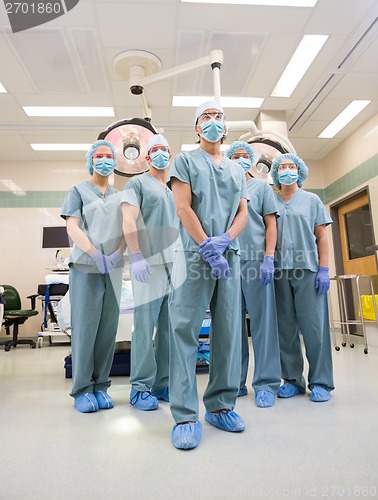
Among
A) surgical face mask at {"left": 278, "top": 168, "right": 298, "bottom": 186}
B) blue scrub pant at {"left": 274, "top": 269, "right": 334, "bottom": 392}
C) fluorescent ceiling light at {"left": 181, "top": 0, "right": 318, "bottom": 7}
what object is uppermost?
fluorescent ceiling light at {"left": 181, "top": 0, "right": 318, "bottom": 7}

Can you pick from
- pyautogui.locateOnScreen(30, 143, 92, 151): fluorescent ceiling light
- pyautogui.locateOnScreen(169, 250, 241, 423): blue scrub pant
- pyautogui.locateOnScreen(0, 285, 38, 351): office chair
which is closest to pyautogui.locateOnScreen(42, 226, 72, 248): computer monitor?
pyautogui.locateOnScreen(0, 285, 38, 351): office chair

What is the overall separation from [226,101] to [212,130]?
358 cm

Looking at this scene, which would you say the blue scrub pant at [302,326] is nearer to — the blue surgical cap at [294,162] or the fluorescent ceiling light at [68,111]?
the blue surgical cap at [294,162]

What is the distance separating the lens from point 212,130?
5.70ft

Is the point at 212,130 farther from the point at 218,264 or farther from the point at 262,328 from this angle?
the point at 262,328

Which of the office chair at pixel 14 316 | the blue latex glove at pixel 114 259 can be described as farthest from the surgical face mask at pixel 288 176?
the office chair at pixel 14 316

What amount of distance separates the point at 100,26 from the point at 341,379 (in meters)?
3.79

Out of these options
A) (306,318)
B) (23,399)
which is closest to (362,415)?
(306,318)

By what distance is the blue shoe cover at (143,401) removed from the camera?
1969 millimetres

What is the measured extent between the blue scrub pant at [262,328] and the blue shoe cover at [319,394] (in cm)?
20

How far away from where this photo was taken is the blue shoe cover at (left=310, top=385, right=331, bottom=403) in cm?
207

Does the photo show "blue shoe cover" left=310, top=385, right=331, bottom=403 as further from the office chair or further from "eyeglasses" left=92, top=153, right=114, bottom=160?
the office chair

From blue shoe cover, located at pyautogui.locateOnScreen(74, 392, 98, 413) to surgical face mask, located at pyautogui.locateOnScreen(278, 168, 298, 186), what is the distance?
173 cm

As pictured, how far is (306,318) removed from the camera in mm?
2197
